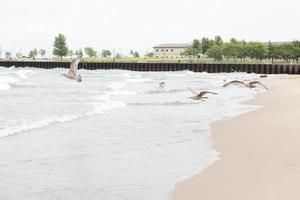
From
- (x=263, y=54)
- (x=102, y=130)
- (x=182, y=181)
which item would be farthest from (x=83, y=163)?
(x=263, y=54)

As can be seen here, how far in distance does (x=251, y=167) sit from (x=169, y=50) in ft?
600

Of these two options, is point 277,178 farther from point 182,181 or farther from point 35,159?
point 35,159

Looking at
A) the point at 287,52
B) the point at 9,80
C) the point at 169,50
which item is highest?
the point at 169,50

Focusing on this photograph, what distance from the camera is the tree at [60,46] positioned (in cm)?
16262

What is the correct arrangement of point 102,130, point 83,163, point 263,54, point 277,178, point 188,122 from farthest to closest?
point 263,54 < point 188,122 < point 102,130 < point 83,163 < point 277,178

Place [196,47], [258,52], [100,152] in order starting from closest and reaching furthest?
1. [100,152]
2. [258,52]
3. [196,47]

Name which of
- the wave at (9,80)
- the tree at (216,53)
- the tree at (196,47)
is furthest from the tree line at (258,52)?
the wave at (9,80)

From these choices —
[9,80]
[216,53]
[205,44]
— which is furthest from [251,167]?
[205,44]

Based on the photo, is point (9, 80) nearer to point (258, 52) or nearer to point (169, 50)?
point (258, 52)

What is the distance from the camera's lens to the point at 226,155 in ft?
28.7

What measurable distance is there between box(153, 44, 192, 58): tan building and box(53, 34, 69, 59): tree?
38.6 m

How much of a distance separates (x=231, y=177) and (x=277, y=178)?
0.61 m

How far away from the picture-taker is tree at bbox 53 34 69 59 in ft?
534

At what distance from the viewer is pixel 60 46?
536 ft
